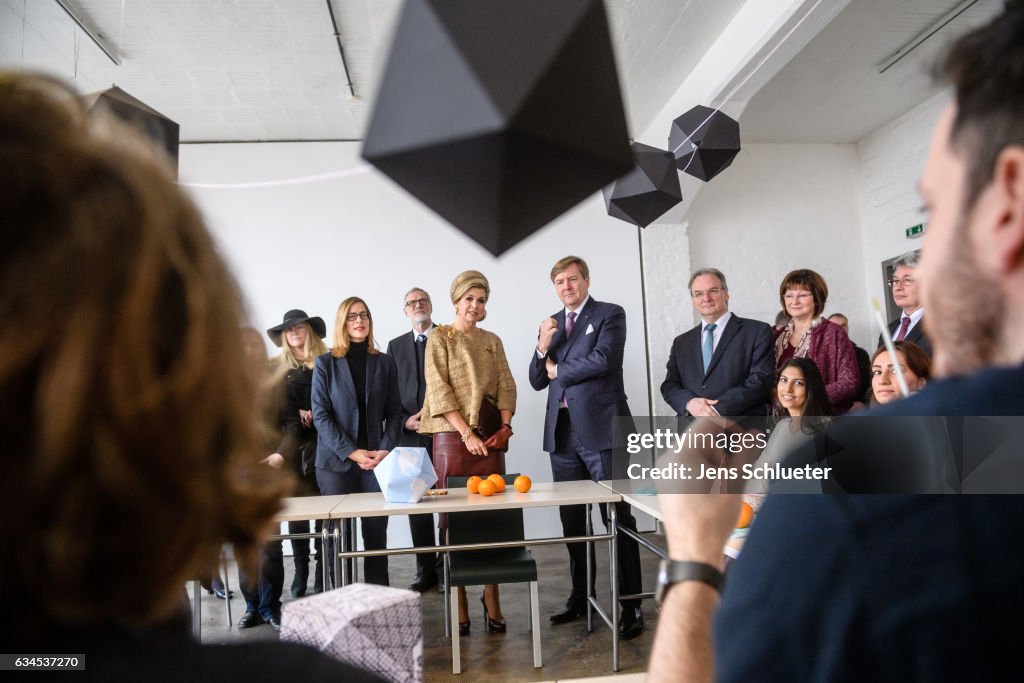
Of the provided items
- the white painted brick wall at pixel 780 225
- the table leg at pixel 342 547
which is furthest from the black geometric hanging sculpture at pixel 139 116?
the white painted brick wall at pixel 780 225

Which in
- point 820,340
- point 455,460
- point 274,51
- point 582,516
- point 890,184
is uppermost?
point 274,51

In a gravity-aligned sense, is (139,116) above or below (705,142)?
below

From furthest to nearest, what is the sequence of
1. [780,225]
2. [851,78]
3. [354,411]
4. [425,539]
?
[780,225], [851,78], [425,539], [354,411]

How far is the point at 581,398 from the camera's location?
342 centimetres

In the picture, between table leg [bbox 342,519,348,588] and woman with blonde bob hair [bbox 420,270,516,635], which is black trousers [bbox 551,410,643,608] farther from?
table leg [bbox 342,519,348,588]

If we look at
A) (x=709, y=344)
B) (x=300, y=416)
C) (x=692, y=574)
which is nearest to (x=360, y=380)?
(x=300, y=416)

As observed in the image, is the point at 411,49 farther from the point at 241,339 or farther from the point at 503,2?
the point at 241,339

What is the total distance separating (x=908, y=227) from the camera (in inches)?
221

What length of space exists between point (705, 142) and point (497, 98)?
190cm

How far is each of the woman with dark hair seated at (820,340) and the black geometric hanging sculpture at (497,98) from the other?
319 centimetres

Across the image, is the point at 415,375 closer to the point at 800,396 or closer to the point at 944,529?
the point at 800,396

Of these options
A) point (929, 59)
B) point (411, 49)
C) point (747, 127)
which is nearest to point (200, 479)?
point (411, 49)

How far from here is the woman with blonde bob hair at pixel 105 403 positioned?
34 cm

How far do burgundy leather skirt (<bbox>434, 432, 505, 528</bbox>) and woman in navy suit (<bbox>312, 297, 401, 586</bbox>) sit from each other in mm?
314
